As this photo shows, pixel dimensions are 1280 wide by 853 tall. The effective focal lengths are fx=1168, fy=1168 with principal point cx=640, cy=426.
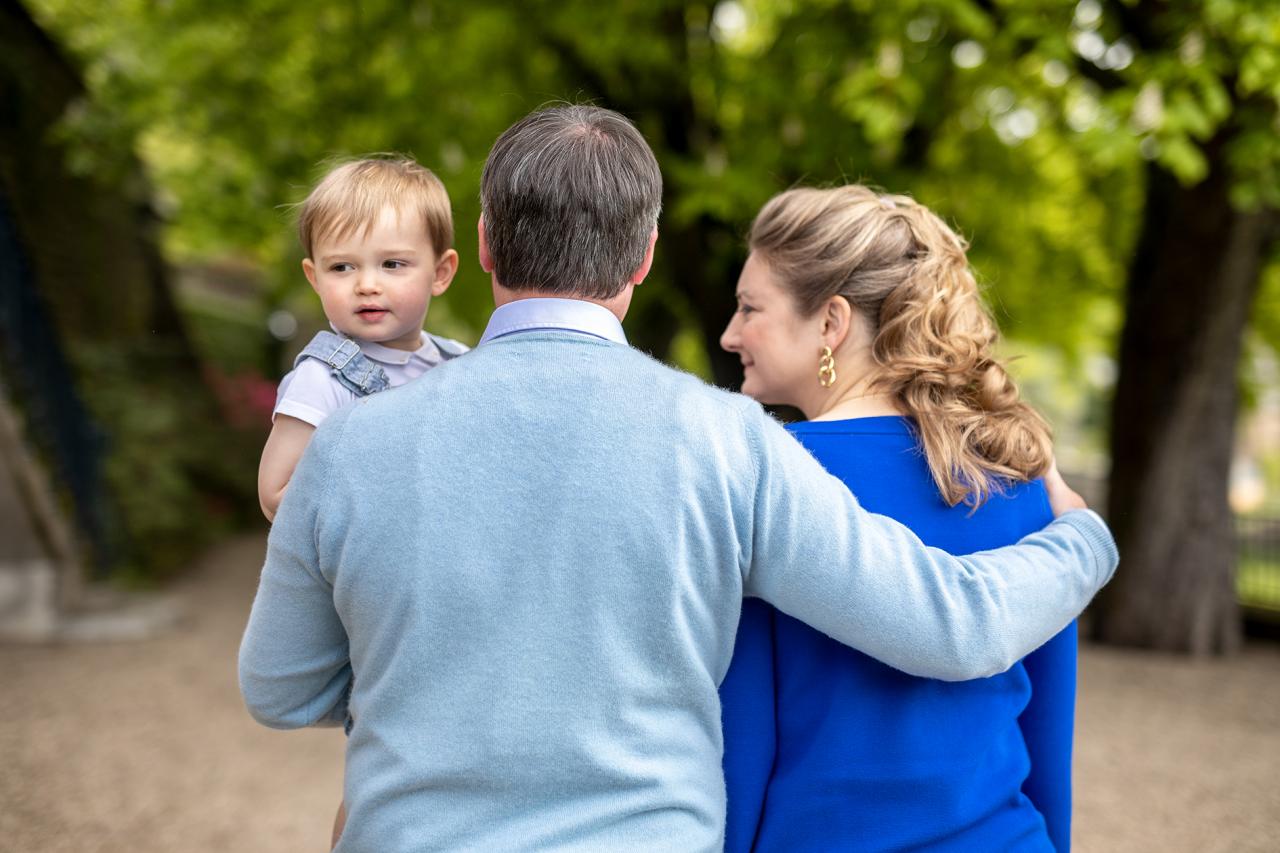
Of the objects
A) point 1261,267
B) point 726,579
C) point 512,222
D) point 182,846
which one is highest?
point 512,222

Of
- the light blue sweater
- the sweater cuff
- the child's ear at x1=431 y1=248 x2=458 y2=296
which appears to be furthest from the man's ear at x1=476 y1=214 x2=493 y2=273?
the sweater cuff

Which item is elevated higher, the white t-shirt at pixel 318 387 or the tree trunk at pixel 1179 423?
the white t-shirt at pixel 318 387

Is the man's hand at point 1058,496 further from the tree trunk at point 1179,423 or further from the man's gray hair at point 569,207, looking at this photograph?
the tree trunk at point 1179,423

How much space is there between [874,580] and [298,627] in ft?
2.65

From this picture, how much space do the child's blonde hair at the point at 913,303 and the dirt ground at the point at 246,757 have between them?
12.8 feet

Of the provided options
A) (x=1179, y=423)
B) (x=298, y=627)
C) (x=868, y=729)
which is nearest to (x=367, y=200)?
(x=298, y=627)

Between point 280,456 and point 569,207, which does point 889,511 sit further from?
point 280,456

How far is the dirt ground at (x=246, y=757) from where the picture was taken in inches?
210

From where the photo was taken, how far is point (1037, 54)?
20.1 ft

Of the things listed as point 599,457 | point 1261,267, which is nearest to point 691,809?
point 599,457

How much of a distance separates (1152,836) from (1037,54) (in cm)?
391

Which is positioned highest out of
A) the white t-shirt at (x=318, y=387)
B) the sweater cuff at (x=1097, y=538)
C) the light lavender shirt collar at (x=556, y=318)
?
the light lavender shirt collar at (x=556, y=318)

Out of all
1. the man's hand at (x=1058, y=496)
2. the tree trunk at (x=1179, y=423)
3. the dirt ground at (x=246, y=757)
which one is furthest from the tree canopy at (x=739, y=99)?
the man's hand at (x=1058, y=496)

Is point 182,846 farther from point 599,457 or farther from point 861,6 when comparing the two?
point 861,6
